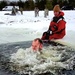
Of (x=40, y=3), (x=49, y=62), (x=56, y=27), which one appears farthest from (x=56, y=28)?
(x=40, y=3)

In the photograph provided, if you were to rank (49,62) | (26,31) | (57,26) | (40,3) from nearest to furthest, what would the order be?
(49,62) < (57,26) < (26,31) < (40,3)

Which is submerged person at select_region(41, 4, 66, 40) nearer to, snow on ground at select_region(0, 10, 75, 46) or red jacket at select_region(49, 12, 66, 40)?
red jacket at select_region(49, 12, 66, 40)

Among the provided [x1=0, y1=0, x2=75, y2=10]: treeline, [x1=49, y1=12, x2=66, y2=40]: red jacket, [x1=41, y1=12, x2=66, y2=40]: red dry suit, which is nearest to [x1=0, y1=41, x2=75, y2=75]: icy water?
[x1=41, y1=12, x2=66, y2=40]: red dry suit

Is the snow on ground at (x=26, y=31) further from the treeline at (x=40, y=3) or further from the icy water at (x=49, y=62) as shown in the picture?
the treeline at (x=40, y=3)

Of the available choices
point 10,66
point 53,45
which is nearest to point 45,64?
point 10,66

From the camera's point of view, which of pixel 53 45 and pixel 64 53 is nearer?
pixel 64 53

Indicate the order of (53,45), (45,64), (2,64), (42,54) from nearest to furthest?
(45,64) < (2,64) < (42,54) < (53,45)

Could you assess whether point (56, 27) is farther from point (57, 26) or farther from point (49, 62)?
point (49, 62)

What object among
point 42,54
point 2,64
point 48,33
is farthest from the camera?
point 48,33

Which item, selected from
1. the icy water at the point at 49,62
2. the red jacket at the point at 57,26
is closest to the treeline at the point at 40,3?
the red jacket at the point at 57,26

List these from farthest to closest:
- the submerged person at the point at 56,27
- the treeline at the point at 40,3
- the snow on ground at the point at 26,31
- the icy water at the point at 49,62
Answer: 1. the treeline at the point at 40,3
2. the snow on ground at the point at 26,31
3. the submerged person at the point at 56,27
4. the icy water at the point at 49,62

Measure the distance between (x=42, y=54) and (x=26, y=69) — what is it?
4.76 ft

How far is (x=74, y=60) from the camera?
8484mm

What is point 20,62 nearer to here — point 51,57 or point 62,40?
point 51,57
